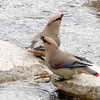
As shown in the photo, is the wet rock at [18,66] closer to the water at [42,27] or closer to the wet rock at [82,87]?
the water at [42,27]

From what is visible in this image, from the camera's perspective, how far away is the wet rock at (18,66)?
686 centimetres

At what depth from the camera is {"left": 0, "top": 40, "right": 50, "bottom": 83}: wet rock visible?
686cm

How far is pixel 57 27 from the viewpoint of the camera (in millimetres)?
8164

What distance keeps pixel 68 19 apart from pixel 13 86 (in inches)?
233

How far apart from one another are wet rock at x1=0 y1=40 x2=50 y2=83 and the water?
0.17 metres

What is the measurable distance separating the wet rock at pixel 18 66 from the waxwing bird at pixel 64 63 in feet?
2.11

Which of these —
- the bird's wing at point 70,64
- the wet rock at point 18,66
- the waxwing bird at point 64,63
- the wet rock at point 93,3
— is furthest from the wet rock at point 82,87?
the wet rock at point 93,3

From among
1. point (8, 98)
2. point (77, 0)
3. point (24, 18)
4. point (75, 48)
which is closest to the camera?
point (8, 98)

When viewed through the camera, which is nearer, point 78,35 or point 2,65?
point 2,65

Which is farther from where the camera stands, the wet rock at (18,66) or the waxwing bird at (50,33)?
the waxwing bird at (50,33)

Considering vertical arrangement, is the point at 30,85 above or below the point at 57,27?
below

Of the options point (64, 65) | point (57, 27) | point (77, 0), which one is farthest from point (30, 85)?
point (77, 0)

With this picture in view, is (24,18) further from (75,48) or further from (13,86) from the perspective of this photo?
(13,86)

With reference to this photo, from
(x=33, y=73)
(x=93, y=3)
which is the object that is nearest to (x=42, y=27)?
(x=93, y=3)
